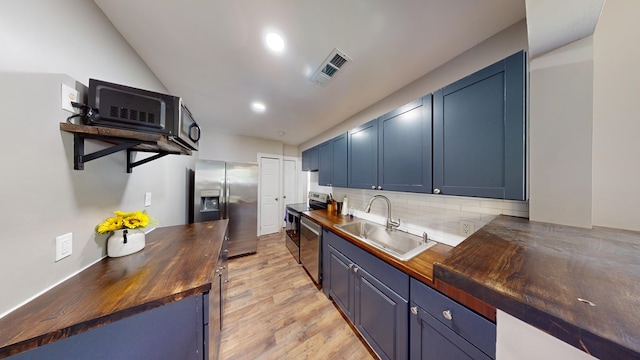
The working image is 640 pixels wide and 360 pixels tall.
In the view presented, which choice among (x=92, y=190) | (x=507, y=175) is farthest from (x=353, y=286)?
(x=92, y=190)

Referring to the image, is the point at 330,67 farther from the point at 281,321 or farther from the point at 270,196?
the point at 270,196

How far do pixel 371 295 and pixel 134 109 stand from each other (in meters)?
1.98

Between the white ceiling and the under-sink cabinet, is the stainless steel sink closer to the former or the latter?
the under-sink cabinet

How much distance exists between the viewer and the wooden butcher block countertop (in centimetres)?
54

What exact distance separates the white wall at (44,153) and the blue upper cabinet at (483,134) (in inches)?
82.1

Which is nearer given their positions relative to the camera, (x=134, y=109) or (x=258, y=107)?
(x=134, y=109)

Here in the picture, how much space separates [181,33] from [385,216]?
2.41 meters

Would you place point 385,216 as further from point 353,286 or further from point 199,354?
point 199,354

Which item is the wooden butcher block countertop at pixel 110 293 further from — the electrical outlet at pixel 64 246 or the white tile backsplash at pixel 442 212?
the white tile backsplash at pixel 442 212

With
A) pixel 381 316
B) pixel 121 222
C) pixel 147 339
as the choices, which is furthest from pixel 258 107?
pixel 381 316

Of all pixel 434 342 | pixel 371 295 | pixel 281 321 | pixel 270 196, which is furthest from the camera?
pixel 270 196

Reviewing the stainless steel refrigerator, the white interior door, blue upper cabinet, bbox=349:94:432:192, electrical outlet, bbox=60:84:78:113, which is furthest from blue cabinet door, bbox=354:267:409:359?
the white interior door

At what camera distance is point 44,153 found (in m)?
0.72

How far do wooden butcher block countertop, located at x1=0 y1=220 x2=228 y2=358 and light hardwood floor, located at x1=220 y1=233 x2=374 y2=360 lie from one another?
0.95 meters
